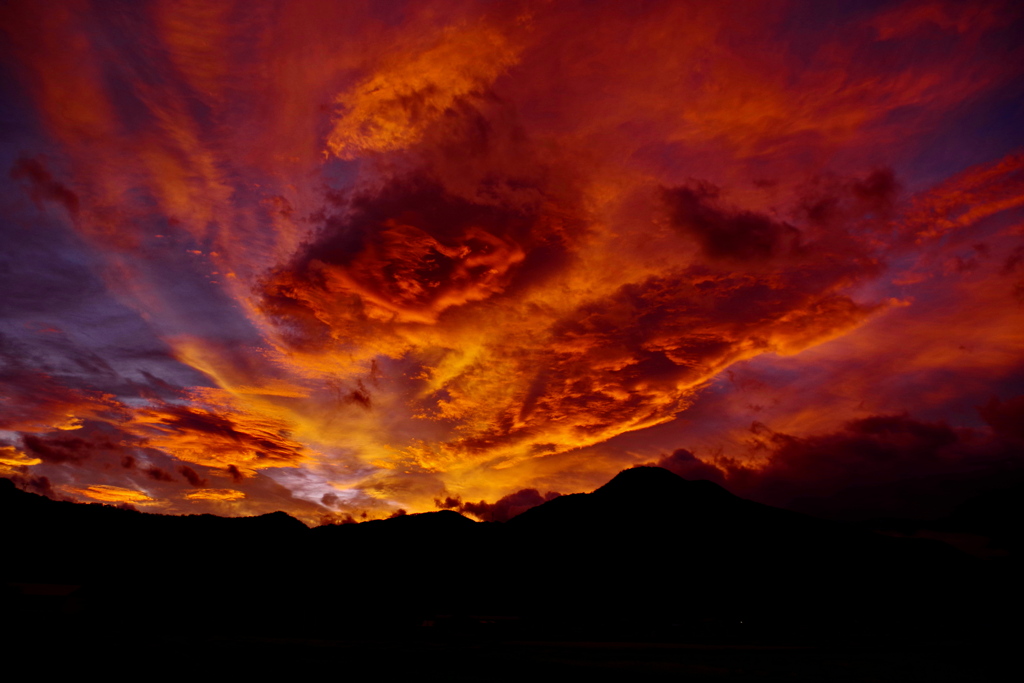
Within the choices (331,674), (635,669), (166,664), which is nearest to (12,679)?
(166,664)

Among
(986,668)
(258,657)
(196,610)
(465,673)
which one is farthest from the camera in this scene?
(196,610)

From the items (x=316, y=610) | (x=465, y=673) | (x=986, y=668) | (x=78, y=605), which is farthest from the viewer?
(x=316, y=610)

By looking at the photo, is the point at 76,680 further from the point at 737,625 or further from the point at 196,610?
the point at 737,625

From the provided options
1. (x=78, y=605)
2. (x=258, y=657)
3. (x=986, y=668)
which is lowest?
(x=986, y=668)

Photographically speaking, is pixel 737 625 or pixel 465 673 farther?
pixel 737 625

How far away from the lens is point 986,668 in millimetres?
71188

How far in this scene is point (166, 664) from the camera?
41219 mm

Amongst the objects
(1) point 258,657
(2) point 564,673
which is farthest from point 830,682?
(1) point 258,657

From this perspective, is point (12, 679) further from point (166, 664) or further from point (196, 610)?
point (196, 610)

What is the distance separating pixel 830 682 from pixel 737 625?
474 feet

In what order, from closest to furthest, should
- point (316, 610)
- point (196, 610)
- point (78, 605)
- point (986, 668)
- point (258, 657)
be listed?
point (258, 657), point (986, 668), point (78, 605), point (196, 610), point (316, 610)

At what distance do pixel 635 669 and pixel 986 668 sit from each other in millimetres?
56218

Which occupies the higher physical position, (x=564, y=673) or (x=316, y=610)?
(x=316, y=610)

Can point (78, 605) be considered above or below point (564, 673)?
above
